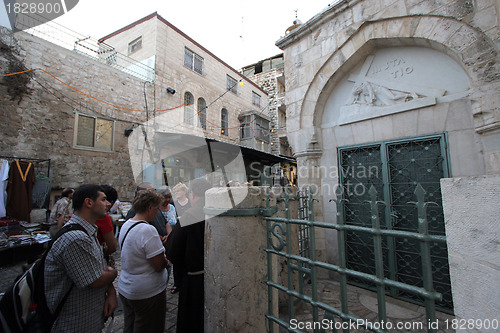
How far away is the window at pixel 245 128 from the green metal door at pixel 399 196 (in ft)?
42.1

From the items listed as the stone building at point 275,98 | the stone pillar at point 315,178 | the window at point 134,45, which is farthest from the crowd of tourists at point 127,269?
the stone building at point 275,98

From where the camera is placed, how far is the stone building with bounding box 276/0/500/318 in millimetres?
2684

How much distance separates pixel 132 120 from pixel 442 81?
10.6 meters

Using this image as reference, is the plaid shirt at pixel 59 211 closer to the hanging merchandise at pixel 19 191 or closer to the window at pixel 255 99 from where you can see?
the hanging merchandise at pixel 19 191

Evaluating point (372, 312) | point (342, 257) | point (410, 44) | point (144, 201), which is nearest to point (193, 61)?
point (410, 44)

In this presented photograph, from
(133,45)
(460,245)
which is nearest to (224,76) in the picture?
(133,45)

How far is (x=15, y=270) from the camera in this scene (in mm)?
4434

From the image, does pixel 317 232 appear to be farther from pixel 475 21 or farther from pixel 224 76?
pixel 224 76

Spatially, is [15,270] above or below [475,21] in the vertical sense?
below

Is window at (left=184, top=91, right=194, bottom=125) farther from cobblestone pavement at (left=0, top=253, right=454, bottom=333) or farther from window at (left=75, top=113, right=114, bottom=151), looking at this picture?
cobblestone pavement at (left=0, top=253, right=454, bottom=333)

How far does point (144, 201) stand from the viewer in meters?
2.14

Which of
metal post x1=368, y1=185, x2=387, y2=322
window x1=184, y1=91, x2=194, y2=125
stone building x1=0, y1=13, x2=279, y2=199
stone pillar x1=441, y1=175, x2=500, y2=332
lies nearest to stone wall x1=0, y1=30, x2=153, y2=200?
stone building x1=0, y1=13, x2=279, y2=199

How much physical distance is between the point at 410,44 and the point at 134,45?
517 inches

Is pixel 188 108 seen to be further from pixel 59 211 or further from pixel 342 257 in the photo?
pixel 342 257
